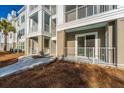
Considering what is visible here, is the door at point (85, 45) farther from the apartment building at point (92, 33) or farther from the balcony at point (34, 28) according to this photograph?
the balcony at point (34, 28)

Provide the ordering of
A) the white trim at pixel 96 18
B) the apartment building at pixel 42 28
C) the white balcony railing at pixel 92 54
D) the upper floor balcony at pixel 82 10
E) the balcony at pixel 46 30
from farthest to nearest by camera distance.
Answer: the balcony at pixel 46 30
the apartment building at pixel 42 28
the upper floor balcony at pixel 82 10
the white balcony railing at pixel 92 54
the white trim at pixel 96 18

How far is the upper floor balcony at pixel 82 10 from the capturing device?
881 centimetres

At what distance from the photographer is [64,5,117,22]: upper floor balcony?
8.81m

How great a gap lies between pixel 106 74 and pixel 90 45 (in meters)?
4.47

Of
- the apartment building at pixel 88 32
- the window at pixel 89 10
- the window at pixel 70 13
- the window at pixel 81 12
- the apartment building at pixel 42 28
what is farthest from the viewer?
the apartment building at pixel 42 28

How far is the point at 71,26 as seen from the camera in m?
10.7

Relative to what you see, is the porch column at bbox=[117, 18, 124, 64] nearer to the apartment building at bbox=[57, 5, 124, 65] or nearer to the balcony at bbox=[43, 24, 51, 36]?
the apartment building at bbox=[57, 5, 124, 65]

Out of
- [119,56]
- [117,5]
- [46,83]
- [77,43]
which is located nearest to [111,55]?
[119,56]

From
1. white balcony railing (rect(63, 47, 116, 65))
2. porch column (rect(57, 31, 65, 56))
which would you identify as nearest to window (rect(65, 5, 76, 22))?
porch column (rect(57, 31, 65, 56))

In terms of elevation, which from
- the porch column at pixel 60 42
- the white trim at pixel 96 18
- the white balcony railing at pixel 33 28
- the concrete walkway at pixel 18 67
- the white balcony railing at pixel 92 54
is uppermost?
the white balcony railing at pixel 33 28

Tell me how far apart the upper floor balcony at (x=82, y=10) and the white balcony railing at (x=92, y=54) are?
2.99 meters

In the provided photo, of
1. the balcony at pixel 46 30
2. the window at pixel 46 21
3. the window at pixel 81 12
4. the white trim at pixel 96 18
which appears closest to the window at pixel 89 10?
the window at pixel 81 12

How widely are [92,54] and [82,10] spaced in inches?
164

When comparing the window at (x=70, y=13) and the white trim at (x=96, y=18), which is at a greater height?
the window at (x=70, y=13)
